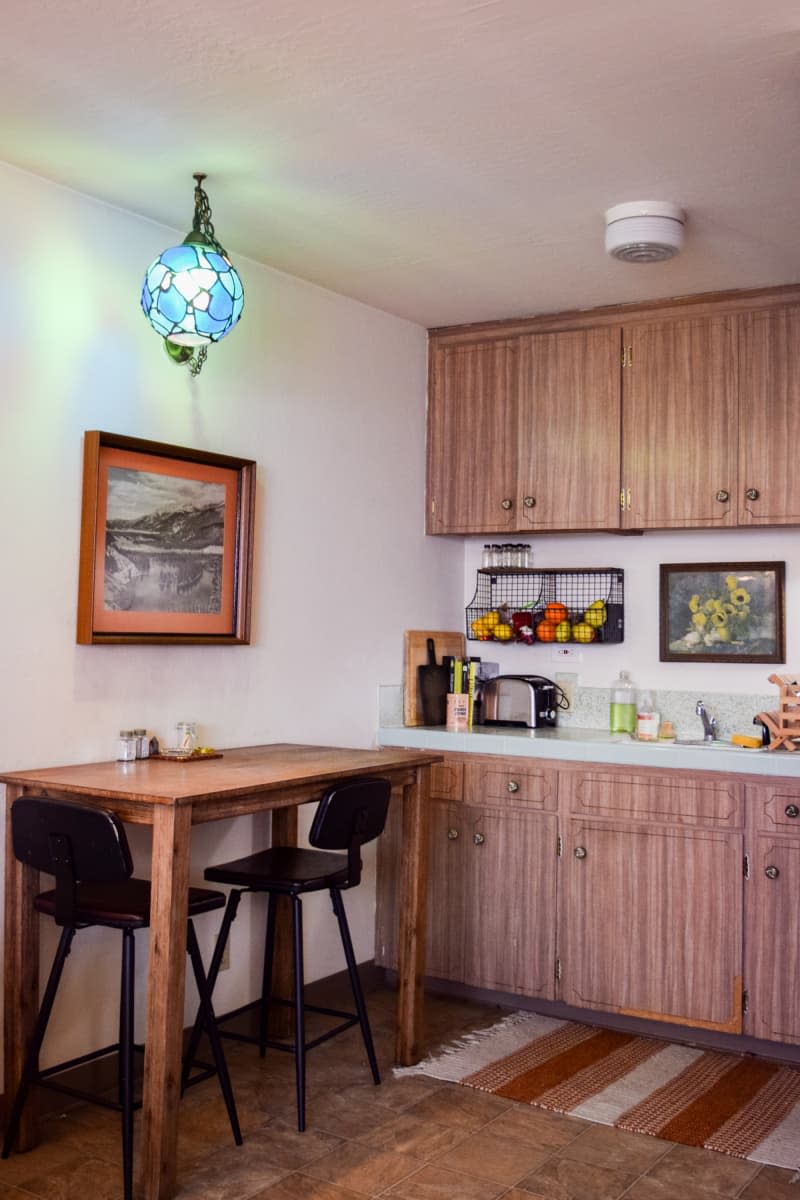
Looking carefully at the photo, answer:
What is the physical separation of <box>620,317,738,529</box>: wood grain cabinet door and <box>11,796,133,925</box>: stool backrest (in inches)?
95.3

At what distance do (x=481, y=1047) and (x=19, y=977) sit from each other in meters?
1.57

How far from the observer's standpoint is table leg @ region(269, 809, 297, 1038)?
12.3 ft

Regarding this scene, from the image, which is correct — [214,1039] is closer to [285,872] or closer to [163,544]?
[285,872]

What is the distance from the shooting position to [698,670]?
175 inches

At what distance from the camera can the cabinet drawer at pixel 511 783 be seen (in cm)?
406

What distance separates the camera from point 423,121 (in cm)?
279

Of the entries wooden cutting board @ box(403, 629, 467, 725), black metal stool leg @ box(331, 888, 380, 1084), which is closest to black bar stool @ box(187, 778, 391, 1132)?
black metal stool leg @ box(331, 888, 380, 1084)

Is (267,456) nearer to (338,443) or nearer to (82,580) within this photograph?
(338,443)

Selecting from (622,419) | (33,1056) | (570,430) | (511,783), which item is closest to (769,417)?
(622,419)

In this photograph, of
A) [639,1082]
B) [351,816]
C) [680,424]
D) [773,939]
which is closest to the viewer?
[351,816]

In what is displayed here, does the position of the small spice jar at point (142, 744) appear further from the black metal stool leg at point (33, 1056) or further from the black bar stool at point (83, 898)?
the black metal stool leg at point (33, 1056)

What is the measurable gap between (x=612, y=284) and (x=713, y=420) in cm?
60

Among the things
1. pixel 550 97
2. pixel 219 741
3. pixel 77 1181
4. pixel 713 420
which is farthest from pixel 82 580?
pixel 713 420

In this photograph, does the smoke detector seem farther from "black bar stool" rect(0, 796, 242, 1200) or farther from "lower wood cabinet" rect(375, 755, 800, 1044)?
"black bar stool" rect(0, 796, 242, 1200)
